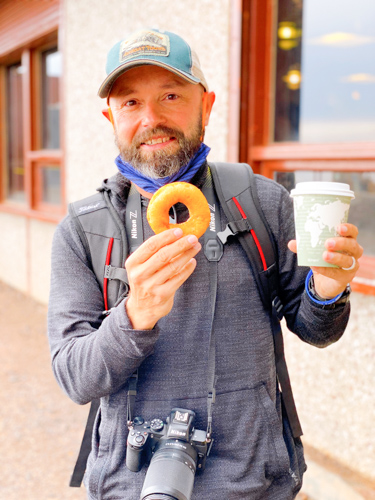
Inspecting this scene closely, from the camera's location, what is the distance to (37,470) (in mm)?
3580

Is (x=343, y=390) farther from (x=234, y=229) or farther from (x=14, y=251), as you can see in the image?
(x=14, y=251)

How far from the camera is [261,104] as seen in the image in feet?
12.8

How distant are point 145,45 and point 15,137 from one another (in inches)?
339

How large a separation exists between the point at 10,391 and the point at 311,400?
2.91 metres

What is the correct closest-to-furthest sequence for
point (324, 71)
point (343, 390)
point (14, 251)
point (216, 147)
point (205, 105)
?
point (205, 105)
point (343, 390)
point (324, 71)
point (216, 147)
point (14, 251)

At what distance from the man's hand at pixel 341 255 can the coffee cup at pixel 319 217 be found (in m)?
0.04

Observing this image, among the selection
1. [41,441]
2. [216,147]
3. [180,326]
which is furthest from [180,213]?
[41,441]

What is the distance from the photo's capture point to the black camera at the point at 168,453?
1363mm

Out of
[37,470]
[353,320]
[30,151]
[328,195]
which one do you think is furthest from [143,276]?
[30,151]

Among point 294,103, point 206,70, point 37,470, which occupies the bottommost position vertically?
point 37,470

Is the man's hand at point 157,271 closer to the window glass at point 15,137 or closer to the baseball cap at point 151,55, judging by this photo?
the baseball cap at point 151,55

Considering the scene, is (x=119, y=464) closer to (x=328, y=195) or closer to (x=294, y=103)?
(x=328, y=195)

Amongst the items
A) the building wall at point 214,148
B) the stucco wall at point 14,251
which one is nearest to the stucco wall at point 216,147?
the building wall at point 214,148

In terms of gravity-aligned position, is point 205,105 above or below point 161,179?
above
